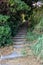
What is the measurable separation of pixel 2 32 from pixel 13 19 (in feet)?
6.62

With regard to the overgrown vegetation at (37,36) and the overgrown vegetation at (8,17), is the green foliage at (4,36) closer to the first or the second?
the overgrown vegetation at (8,17)

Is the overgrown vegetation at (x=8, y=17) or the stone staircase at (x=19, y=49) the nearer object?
the stone staircase at (x=19, y=49)

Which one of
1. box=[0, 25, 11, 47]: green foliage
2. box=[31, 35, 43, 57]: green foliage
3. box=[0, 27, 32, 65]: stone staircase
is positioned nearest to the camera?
box=[31, 35, 43, 57]: green foliage

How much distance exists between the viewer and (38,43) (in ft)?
22.2

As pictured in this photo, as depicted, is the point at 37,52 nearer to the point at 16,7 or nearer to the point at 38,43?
the point at 38,43

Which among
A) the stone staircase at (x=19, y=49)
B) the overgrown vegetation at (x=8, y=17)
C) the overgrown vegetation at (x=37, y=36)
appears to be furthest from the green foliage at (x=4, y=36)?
the overgrown vegetation at (x=37, y=36)

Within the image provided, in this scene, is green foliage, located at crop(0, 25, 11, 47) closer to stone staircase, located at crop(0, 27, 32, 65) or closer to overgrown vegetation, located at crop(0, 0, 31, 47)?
overgrown vegetation, located at crop(0, 0, 31, 47)

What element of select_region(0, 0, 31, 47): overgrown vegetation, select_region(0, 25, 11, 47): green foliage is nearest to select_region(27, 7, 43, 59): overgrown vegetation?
select_region(0, 0, 31, 47): overgrown vegetation

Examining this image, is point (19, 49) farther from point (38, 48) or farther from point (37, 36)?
point (37, 36)

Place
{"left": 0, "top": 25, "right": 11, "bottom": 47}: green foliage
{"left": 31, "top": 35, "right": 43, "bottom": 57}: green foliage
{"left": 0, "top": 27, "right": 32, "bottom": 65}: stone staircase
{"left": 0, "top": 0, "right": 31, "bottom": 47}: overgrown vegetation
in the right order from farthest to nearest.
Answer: {"left": 0, "top": 0, "right": 31, "bottom": 47}: overgrown vegetation → {"left": 0, "top": 25, "right": 11, "bottom": 47}: green foliage → {"left": 0, "top": 27, "right": 32, "bottom": 65}: stone staircase → {"left": 31, "top": 35, "right": 43, "bottom": 57}: green foliage

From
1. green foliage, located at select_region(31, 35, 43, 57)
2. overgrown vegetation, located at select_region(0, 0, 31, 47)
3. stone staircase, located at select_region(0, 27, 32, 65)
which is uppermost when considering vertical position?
overgrown vegetation, located at select_region(0, 0, 31, 47)

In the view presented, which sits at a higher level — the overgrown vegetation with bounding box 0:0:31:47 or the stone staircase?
the overgrown vegetation with bounding box 0:0:31:47

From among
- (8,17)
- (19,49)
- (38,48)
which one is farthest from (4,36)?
(38,48)

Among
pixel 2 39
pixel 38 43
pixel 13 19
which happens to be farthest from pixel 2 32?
pixel 13 19
